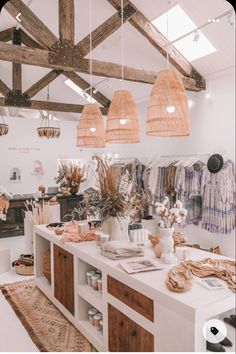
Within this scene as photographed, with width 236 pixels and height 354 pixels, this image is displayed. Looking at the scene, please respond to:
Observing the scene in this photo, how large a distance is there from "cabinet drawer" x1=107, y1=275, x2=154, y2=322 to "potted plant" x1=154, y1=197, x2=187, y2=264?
0.28 meters

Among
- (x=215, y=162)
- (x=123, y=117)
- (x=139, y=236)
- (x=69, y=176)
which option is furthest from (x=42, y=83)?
(x=215, y=162)

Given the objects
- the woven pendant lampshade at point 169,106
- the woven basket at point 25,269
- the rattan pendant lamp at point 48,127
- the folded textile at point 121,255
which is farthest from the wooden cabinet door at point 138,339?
the rattan pendant lamp at point 48,127

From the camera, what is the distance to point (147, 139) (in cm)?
244

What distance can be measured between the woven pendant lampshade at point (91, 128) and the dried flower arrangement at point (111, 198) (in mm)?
377

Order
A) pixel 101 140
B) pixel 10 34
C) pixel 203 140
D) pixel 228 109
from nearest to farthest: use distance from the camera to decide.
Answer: pixel 228 109, pixel 203 140, pixel 101 140, pixel 10 34

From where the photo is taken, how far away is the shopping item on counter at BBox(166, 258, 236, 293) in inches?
47.1

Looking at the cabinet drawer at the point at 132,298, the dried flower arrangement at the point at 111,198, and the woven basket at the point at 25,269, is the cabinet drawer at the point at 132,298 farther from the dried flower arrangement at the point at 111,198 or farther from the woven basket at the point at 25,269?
the woven basket at the point at 25,269

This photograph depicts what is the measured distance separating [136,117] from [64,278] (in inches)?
52.5

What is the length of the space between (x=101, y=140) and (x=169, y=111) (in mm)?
936

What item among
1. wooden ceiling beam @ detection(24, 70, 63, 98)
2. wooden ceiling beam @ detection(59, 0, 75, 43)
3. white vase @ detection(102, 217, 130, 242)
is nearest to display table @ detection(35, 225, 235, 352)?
white vase @ detection(102, 217, 130, 242)

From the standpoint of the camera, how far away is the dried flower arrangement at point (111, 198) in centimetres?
194

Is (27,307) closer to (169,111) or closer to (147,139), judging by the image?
(147,139)

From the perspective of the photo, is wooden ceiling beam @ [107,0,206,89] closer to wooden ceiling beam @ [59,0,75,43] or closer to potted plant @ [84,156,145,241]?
wooden ceiling beam @ [59,0,75,43]

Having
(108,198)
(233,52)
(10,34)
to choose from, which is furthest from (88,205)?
(10,34)
